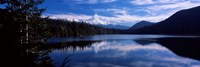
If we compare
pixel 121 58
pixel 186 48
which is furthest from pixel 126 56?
pixel 186 48

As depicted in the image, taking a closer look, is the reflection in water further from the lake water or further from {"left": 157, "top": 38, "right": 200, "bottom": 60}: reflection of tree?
{"left": 157, "top": 38, "right": 200, "bottom": 60}: reflection of tree

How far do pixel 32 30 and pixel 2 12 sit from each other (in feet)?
11.3

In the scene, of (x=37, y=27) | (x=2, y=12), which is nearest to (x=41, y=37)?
(x=37, y=27)

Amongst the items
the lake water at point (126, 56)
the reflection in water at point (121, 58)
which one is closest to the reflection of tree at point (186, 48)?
the lake water at point (126, 56)

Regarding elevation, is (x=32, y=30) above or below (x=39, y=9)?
below

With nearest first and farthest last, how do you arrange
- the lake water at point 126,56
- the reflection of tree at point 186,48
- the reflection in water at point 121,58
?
the reflection in water at point 121,58
the lake water at point 126,56
the reflection of tree at point 186,48

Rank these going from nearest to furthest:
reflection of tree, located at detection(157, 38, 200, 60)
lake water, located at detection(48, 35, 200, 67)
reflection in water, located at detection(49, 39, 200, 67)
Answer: reflection in water, located at detection(49, 39, 200, 67) → lake water, located at detection(48, 35, 200, 67) → reflection of tree, located at detection(157, 38, 200, 60)

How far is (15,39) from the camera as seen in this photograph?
1577 centimetres

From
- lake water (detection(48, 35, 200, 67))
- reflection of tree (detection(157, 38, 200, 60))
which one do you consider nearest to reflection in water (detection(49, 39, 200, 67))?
lake water (detection(48, 35, 200, 67))

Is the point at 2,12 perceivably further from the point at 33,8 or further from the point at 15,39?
the point at 15,39

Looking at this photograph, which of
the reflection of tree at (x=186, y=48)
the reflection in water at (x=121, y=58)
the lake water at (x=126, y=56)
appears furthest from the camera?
the reflection of tree at (x=186, y=48)

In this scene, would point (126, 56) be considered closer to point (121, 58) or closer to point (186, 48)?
point (121, 58)

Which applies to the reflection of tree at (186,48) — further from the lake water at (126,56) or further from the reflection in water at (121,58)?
the reflection in water at (121,58)

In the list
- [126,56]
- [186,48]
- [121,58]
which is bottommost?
[186,48]
